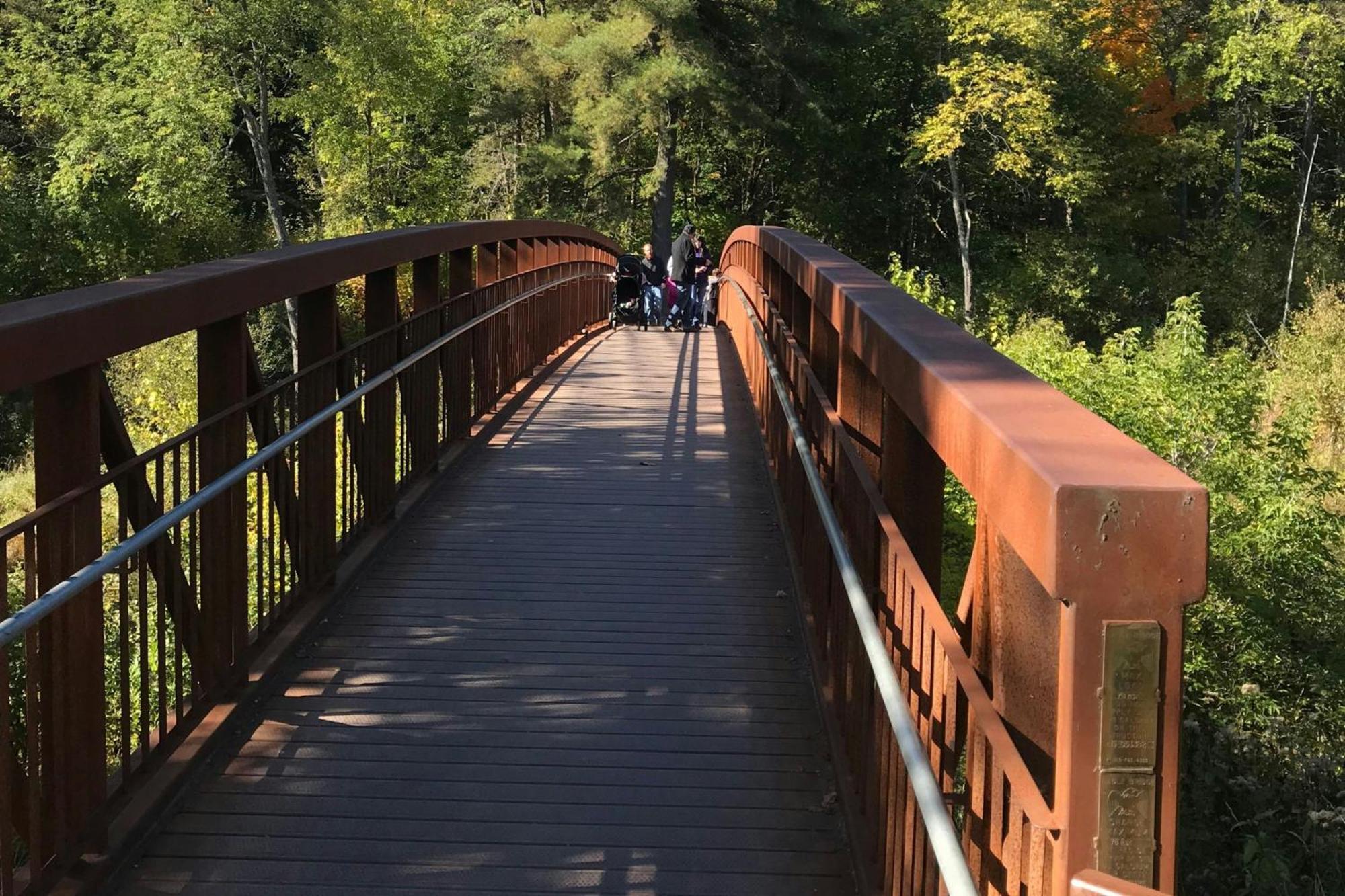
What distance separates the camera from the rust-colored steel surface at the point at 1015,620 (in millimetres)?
1924

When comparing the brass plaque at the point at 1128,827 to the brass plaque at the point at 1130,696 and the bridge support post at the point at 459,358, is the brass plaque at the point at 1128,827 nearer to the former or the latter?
the brass plaque at the point at 1130,696

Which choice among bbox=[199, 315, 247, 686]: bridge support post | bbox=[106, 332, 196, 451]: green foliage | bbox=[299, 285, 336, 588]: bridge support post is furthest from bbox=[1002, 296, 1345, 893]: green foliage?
bbox=[106, 332, 196, 451]: green foliage

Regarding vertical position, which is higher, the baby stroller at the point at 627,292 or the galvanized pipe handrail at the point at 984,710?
the galvanized pipe handrail at the point at 984,710

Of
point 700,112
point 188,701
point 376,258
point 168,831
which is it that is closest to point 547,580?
point 376,258

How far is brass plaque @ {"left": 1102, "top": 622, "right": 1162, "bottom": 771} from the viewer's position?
6.32 ft

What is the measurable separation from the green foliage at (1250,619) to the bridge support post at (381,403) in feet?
15.3

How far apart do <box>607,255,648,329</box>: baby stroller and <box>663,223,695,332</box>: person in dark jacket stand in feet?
3.66

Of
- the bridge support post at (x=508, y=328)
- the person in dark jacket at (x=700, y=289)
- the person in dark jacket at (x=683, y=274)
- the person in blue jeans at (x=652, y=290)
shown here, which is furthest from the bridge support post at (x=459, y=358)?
the person in blue jeans at (x=652, y=290)

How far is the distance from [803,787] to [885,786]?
90 centimetres

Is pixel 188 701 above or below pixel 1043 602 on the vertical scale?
below

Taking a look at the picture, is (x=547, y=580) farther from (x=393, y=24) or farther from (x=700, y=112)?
(x=393, y=24)

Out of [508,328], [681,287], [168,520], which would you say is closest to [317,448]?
[168,520]

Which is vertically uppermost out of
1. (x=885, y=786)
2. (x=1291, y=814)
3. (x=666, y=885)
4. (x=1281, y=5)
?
(x=1281, y=5)

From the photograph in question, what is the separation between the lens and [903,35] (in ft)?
156
